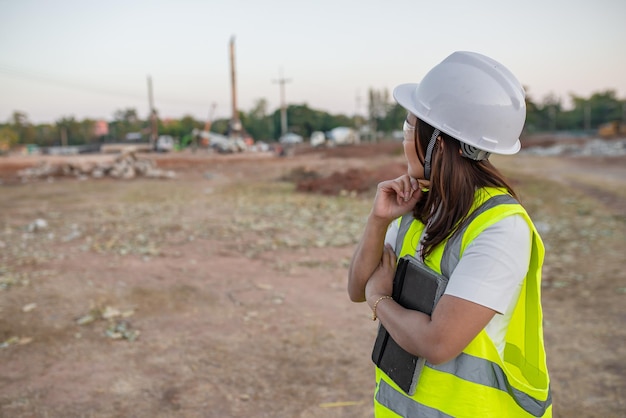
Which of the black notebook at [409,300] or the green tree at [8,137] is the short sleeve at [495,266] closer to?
the black notebook at [409,300]

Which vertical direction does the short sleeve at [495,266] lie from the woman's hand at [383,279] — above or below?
above

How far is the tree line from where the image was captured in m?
48.6

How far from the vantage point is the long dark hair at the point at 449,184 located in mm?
1289

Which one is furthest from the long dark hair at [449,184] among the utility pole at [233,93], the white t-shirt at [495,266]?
the utility pole at [233,93]

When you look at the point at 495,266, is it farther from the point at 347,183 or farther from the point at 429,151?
the point at 347,183

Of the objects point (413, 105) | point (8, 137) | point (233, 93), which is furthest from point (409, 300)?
point (8, 137)

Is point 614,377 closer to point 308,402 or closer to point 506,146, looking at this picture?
point 308,402

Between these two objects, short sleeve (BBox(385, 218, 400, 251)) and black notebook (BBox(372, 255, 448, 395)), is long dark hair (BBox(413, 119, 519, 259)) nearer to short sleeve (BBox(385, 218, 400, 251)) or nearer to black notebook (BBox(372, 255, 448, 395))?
black notebook (BBox(372, 255, 448, 395))

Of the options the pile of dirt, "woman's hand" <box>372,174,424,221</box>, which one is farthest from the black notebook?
the pile of dirt

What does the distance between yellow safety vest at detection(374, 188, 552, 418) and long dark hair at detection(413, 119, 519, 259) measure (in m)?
0.02

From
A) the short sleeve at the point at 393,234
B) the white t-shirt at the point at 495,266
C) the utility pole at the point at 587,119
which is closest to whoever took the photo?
the white t-shirt at the point at 495,266

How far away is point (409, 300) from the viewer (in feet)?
4.53

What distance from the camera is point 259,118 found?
72.1 metres

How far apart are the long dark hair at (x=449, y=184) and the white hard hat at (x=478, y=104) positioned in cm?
4
